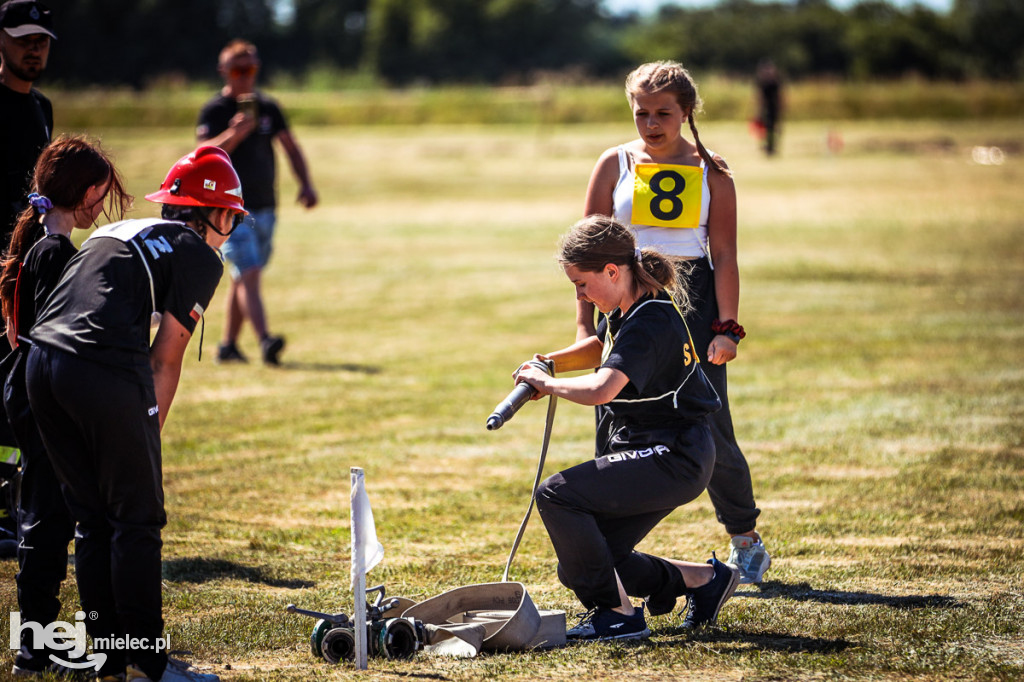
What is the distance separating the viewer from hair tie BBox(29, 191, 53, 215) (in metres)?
4.00

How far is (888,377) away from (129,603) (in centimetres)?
737

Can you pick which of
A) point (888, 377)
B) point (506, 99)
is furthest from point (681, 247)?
point (506, 99)

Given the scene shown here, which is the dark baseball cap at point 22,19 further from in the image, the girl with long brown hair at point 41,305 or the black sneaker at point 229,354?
the black sneaker at point 229,354

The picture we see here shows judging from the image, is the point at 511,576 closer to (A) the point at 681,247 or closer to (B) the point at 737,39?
(A) the point at 681,247

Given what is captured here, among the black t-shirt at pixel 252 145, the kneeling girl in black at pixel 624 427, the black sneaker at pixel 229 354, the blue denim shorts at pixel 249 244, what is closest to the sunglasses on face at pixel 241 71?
the black t-shirt at pixel 252 145

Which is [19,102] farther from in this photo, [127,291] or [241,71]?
[241,71]

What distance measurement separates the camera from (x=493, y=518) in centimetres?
621

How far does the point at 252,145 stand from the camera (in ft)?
31.9

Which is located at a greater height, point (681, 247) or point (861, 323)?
point (681, 247)

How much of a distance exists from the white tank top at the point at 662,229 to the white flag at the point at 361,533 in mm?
1778

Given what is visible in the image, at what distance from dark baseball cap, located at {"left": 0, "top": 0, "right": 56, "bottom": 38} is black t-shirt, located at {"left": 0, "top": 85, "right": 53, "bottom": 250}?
288 millimetres

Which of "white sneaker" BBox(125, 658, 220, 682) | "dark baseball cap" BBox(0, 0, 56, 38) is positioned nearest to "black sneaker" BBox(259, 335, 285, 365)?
"dark baseball cap" BBox(0, 0, 56, 38)

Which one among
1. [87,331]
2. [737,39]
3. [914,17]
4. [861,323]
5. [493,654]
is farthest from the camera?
[737,39]

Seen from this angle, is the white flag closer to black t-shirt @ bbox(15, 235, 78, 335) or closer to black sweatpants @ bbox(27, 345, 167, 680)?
black sweatpants @ bbox(27, 345, 167, 680)
